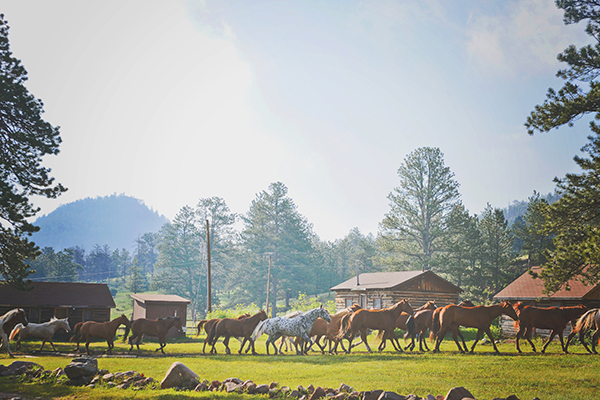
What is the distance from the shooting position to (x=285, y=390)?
A: 9.12m

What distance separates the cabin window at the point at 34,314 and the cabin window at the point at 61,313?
1.15m

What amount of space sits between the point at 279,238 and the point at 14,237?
52.4 metres

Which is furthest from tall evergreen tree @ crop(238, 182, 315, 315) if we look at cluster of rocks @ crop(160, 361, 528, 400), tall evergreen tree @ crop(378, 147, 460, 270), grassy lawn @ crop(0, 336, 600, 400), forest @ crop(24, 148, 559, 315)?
cluster of rocks @ crop(160, 361, 528, 400)

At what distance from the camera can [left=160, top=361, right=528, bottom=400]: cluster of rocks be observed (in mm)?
7605

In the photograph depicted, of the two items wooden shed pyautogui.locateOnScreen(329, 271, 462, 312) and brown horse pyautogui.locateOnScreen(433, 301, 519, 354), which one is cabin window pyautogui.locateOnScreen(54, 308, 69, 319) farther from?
brown horse pyautogui.locateOnScreen(433, 301, 519, 354)

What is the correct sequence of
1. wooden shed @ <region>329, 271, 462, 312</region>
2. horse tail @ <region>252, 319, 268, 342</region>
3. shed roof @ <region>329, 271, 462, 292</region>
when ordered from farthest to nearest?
shed roof @ <region>329, 271, 462, 292</region> → wooden shed @ <region>329, 271, 462, 312</region> → horse tail @ <region>252, 319, 268, 342</region>

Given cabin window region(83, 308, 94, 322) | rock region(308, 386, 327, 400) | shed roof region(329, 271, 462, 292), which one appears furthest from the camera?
shed roof region(329, 271, 462, 292)

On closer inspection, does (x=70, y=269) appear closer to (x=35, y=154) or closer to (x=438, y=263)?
(x=438, y=263)

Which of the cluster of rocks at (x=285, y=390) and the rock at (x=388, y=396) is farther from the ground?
the rock at (x=388, y=396)

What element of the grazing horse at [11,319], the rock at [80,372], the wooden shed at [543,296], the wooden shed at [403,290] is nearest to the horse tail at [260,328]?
the rock at [80,372]

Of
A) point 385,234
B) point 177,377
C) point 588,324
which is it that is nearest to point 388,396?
point 177,377

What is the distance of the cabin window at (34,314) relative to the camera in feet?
103

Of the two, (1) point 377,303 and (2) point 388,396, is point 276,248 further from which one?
(2) point 388,396

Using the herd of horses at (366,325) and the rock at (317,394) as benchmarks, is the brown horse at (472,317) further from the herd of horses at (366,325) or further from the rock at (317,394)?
the rock at (317,394)
